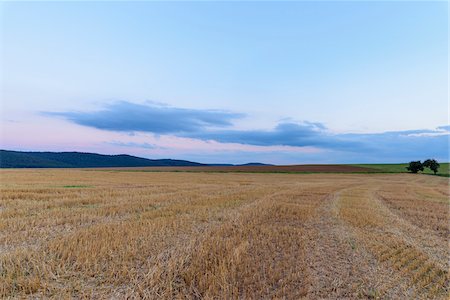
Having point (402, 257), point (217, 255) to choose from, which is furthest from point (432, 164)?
point (217, 255)

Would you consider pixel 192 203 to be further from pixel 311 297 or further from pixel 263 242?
pixel 311 297

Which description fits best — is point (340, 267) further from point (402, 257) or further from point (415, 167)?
point (415, 167)

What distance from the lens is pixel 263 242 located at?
720 cm

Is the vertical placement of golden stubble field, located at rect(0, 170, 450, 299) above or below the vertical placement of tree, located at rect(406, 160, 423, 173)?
below

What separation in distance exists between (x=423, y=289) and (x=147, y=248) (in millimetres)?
5731

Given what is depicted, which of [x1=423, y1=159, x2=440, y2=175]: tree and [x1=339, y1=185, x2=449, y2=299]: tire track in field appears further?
[x1=423, y1=159, x2=440, y2=175]: tree

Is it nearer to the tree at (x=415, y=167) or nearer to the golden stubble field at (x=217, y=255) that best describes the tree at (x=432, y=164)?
the tree at (x=415, y=167)

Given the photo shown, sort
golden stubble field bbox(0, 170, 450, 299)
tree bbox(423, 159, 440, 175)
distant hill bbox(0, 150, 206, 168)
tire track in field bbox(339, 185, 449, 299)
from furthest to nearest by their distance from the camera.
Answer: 1. distant hill bbox(0, 150, 206, 168)
2. tree bbox(423, 159, 440, 175)
3. tire track in field bbox(339, 185, 449, 299)
4. golden stubble field bbox(0, 170, 450, 299)

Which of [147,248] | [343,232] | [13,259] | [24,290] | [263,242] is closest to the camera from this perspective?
[24,290]

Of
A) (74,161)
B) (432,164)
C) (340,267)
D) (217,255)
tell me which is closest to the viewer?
(340,267)

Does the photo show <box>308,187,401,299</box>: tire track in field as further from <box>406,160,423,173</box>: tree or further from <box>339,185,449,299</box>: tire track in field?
<box>406,160,423,173</box>: tree

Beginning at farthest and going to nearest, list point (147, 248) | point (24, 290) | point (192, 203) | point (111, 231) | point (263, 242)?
point (192, 203)
point (111, 231)
point (263, 242)
point (147, 248)
point (24, 290)

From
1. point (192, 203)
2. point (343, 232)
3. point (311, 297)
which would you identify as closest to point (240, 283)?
point (311, 297)

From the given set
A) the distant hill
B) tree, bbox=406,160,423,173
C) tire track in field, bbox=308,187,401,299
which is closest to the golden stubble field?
tire track in field, bbox=308,187,401,299
